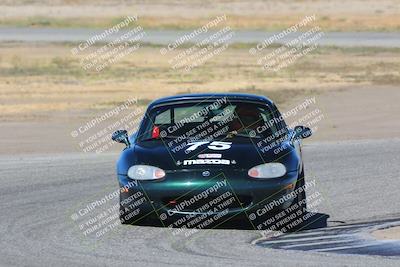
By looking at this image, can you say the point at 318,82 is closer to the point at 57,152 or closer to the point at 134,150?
the point at 57,152

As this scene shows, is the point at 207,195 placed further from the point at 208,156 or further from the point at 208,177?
the point at 208,156

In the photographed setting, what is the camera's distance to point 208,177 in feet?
40.5

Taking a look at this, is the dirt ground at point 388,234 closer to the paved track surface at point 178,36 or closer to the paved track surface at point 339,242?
the paved track surface at point 339,242

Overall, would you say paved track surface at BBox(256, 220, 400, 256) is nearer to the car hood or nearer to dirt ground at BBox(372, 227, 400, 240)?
dirt ground at BBox(372, 227, 400, 240)

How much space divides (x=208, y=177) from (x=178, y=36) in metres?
47.3

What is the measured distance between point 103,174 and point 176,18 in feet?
203

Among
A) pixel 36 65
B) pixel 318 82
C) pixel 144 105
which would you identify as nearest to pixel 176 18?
pixel 36 65

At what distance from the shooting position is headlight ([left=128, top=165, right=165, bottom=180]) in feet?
41.0

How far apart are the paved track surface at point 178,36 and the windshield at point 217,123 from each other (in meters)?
39.0

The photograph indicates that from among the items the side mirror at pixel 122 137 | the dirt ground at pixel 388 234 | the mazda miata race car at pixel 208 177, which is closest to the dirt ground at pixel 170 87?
the side mirror at pixel 122 137

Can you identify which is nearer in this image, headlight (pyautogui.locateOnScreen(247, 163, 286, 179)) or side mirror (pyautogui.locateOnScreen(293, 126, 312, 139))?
headlight (pyautogui.locateOnScreen(247, 163, 286, 179))

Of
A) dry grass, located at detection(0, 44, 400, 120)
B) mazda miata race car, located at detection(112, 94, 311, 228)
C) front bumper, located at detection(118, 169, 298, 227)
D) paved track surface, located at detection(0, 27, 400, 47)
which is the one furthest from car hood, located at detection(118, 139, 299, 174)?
paved track surface, located at detection(0, 27, 400, 47)

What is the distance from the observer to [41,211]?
1396 centimetres

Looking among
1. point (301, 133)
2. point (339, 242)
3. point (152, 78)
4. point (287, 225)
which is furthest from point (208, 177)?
point (152, 78)
